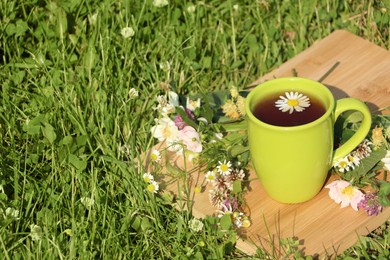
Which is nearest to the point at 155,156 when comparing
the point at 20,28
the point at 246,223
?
the point at 246,223

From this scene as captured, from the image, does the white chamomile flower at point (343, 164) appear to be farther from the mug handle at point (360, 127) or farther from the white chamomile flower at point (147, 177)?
the white chamomile flower at point (147, 177)

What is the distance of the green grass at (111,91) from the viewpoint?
7.41 ft

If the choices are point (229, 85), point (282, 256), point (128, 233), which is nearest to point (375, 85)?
point (229, 85)

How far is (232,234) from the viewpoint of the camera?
2223 millimetres

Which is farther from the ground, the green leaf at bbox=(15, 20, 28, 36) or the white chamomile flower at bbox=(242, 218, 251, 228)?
the green leaf at bbox=(15, 20, 28, 36)

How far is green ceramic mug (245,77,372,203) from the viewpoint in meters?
2.12

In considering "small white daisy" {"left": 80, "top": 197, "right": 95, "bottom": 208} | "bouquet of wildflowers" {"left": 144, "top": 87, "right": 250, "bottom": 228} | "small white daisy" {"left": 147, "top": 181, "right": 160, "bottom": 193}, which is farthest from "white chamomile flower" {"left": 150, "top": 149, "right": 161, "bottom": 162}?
"small white daisy" {"left": 80, "top": 197, "right": 95, "bottom": 208}

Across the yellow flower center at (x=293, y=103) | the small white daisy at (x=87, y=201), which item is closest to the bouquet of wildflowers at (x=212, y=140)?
the small white daisy at (x=87, y=201)

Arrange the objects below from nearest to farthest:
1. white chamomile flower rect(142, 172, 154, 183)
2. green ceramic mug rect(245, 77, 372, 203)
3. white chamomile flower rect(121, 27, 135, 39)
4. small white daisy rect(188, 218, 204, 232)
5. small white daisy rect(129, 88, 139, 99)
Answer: green ceramic mug rect(245, 77, 372, 203)
small white daisy rect(188, 218, 204, 232)
white chamomile flower rect(142, 172, 154, 183)
small white daisy rect(129, 88, 139, 99)
white chamomile flower rect(121, 27, 135, 39)

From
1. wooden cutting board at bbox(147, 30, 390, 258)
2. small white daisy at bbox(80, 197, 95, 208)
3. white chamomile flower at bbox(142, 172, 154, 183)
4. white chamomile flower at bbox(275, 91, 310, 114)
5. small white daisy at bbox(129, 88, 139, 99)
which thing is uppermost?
white chamomile flower at bbox(275, 91, 310, 114)

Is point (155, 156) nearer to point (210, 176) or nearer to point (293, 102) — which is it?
point (210, 176)

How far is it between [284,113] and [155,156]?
43cm

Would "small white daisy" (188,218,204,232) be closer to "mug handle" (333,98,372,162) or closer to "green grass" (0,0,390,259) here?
"green grass" (0,0,390,259)

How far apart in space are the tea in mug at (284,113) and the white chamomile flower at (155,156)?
0.37 meters
